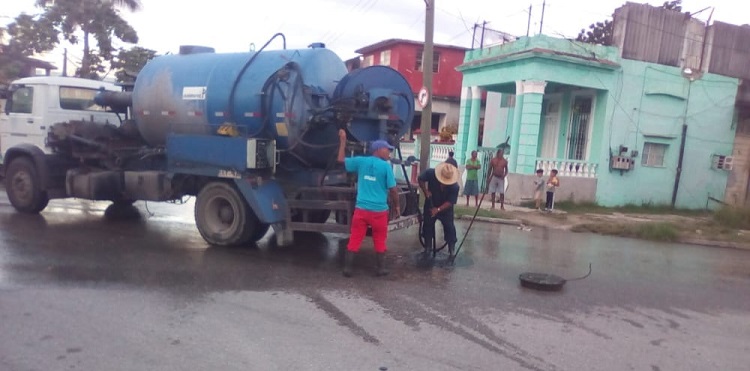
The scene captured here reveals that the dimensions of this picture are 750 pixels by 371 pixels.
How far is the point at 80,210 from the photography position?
35.8 feet

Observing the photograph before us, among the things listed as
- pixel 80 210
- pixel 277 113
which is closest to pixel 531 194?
pixel 277 113

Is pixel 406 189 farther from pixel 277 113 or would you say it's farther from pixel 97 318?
pixel 97 318

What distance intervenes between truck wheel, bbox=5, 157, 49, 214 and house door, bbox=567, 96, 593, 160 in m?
13.7

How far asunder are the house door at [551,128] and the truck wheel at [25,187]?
13.7 metres

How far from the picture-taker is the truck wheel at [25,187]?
967cm

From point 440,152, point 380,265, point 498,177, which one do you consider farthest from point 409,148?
point 380,265

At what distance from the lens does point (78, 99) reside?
10.4 metres

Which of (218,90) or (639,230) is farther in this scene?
(639,230)

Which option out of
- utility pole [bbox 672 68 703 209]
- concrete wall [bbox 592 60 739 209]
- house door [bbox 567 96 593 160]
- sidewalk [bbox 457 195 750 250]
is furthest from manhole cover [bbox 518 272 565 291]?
utility pole [bbox 672 68 703 209]

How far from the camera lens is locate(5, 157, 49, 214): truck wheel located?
9672 millimetres

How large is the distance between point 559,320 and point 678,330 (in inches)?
43.4

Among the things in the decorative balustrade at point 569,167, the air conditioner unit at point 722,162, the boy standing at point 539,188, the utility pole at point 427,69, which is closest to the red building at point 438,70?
the decorative balustrade at point 569,167

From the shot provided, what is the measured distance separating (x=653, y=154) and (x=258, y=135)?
43.8ft

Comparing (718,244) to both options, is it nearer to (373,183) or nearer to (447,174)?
(447,174)
